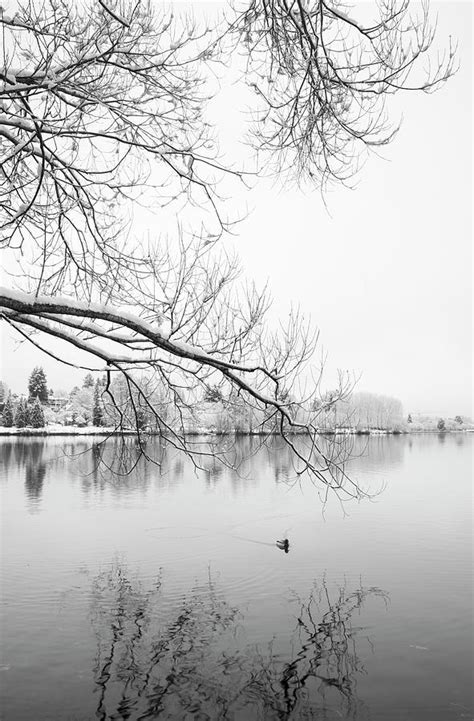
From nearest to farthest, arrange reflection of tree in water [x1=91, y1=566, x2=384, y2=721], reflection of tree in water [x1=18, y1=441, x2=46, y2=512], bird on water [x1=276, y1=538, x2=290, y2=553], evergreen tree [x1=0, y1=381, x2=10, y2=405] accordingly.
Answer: reflection of tree in water [x1=91, y1=566, x2=384, y2=721] < bird on water [x1=276, y1=538, x2=290, y2=553] < reflection of tree in water [x1=18, y1=441, x2=46, y2=512] < evergreen tree [x1=0, y1=381, x2=10, y2=405]

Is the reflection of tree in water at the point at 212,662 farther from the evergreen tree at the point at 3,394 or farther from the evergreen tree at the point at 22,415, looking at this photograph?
the evergreen tree at the point at 3,394

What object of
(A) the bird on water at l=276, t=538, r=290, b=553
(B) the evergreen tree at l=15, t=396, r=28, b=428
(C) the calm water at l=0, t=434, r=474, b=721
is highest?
(B) the evergreen tree at l=15, t=396, r=28, b=428

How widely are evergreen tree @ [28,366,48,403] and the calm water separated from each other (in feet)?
179

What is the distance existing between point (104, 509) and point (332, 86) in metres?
18.7

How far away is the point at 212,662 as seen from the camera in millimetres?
8250

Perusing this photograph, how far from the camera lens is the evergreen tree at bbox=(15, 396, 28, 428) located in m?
67.7

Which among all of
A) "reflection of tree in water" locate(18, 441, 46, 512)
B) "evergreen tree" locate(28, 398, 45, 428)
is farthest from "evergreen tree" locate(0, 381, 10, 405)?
"reflection of tree in water" locate(18, 441, 46, 512)

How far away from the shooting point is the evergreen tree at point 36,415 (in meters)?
67.8

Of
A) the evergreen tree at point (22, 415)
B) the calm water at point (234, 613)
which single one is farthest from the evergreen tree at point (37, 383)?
the calm water at point (234, 613)

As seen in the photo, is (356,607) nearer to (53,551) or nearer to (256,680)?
(256,680)

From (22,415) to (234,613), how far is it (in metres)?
62.5

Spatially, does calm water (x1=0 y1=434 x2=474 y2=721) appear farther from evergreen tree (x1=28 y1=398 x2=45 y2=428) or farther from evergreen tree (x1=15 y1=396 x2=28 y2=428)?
evergreen tree (x1=15 y1=396 x2=28 y2=428)

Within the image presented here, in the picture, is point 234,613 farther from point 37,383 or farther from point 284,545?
point 37,383

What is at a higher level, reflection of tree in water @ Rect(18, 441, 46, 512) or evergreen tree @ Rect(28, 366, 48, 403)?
evergreen tree @ Rect(28, 366, 48, 403)
